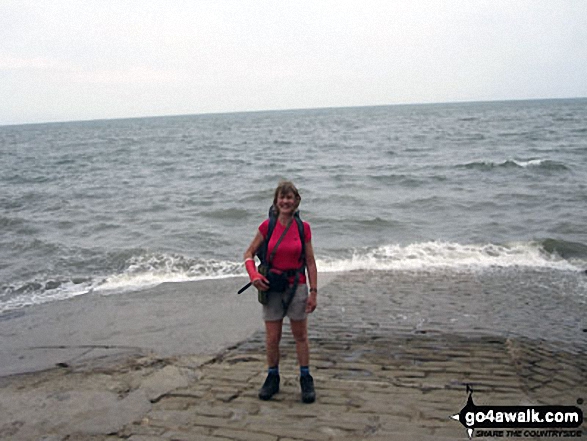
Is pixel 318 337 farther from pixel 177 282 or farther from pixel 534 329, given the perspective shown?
pixel 177 282

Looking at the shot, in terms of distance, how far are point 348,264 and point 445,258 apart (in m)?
2.07

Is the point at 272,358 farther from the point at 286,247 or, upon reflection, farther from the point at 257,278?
the point at 286,247

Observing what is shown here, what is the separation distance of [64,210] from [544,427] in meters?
18.0

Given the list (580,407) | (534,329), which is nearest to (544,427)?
(580,407)

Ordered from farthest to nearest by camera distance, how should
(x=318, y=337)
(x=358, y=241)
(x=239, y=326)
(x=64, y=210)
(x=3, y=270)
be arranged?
(x=64, y=210) < (x=358, y=241) < (x=3, y=270) < (x=239, y=326) < (x=318, y=337)

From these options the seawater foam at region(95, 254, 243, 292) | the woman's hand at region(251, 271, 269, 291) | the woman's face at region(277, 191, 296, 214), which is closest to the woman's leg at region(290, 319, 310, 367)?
the woman's hand at region(251, 271, 269, 291)


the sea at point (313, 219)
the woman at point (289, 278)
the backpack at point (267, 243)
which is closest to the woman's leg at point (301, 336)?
the woman at point (289, 278)

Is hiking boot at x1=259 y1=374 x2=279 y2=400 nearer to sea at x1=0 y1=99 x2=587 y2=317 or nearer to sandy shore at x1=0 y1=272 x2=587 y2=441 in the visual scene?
sandy shore at x1=0 y1=272 x2=587 y2=441

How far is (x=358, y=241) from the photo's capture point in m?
12.9

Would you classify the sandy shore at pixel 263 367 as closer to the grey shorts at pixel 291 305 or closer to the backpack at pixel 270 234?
the grey shorts at pixel 291 305

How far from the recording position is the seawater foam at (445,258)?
401 inches

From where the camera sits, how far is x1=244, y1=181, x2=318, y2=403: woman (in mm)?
4238

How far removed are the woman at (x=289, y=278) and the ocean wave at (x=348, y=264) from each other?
226 inches

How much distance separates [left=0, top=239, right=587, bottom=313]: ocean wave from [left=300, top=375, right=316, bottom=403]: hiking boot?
19.3 ft
